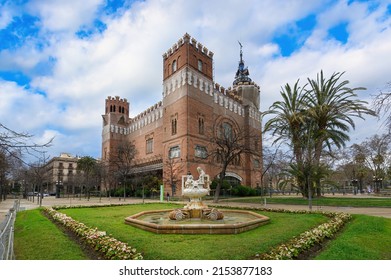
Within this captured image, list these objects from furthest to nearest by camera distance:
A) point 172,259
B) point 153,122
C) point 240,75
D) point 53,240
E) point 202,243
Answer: point 240,75, point 153,122, point 53,240, point 202,243, point 172,259

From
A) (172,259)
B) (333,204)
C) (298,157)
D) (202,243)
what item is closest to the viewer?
(172,259)

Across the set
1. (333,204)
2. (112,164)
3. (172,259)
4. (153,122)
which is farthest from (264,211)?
(112,164)

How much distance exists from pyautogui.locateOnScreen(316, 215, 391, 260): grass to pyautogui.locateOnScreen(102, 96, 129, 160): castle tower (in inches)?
2045

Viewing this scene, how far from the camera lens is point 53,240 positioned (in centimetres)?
791

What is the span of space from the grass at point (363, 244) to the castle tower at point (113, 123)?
51942 millimetres

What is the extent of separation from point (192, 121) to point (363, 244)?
30767mm

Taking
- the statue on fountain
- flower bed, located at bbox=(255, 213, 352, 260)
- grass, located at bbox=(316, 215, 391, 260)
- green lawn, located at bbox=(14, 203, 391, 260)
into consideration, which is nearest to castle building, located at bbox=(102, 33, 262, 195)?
the statue on fountain

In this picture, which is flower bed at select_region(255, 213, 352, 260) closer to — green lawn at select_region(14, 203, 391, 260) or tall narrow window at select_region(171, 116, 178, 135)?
green lawn at select_region(14, 203, 391, 260)

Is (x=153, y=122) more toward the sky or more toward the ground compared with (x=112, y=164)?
more toward the sky

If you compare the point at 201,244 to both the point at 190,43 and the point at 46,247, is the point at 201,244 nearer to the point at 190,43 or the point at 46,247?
the point at 46,247

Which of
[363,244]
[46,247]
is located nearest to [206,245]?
[46,247]

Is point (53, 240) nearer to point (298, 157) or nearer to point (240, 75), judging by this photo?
point (298, 157)
